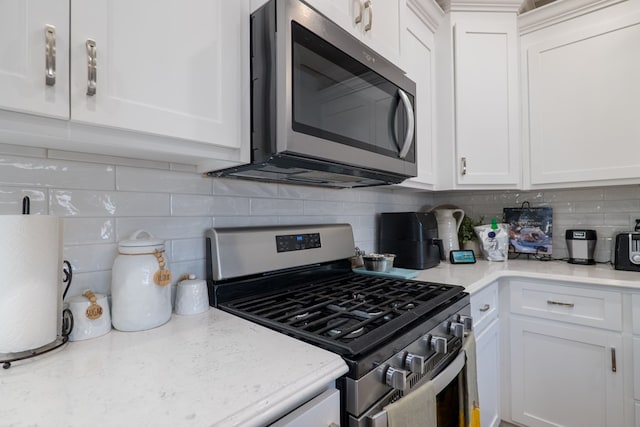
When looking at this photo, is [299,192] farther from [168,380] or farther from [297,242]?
[168,380]

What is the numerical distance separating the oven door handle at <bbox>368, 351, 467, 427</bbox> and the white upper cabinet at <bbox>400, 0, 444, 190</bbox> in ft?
2.91

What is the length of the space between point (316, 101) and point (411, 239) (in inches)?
43.1

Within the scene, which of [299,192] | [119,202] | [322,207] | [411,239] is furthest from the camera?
[411,239]

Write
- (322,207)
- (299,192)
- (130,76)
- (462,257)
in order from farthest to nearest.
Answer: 1. (462,257)
2. (322,207)
3. (299,192)
4. (130,76)

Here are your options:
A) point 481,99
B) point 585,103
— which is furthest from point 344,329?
point 585,103

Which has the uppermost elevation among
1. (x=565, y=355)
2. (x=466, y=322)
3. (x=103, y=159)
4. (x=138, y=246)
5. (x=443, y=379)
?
(x=103, y=159)

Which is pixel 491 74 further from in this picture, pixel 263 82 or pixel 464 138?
pixel 263 82

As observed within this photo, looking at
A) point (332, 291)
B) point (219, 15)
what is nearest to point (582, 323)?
point (332, 291)

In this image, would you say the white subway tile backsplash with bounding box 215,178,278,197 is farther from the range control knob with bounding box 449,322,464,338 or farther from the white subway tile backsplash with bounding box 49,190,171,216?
the range control knob with bounding box 449,322,464,338

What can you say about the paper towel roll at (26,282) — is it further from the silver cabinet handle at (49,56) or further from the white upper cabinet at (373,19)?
the white upper cabinet at (373,19)

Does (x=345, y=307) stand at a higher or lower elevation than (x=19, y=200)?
lower

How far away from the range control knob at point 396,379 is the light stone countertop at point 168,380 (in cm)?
15

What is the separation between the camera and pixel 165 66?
0.73 metres

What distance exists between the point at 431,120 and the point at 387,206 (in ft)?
1.95
